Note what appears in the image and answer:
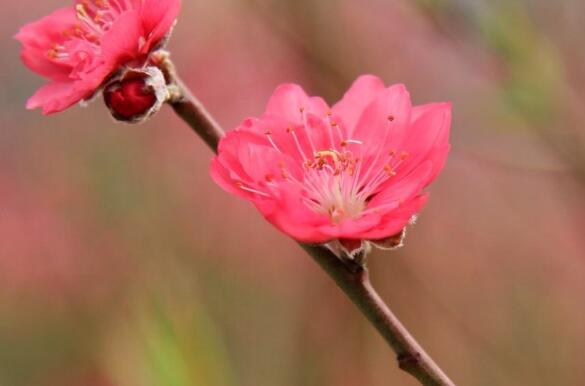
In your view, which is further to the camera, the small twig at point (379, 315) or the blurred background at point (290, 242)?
the blurred background at point (290, 242)

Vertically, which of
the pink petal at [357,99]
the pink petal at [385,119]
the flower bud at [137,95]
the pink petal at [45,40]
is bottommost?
the pink petal at [385,119]

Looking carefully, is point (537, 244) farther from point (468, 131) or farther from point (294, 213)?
point (294, 213)

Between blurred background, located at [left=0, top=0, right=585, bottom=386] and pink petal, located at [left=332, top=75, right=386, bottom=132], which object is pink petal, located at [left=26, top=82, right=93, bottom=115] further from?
blurred background, located at [left=0, top=0, right=585, bottom=386]

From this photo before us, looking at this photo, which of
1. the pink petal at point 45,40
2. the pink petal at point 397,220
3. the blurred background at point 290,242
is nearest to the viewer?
the pink petal at point 397,220

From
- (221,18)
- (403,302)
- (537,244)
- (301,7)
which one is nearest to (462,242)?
(537,244)

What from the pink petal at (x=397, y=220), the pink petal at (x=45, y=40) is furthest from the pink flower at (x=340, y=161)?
the pink petal at (x=45, y=40)

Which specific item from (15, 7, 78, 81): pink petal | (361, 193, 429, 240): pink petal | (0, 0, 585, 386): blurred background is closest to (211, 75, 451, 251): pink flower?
(361, 193, 429, 240): pink petal

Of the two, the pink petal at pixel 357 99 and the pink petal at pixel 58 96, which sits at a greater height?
the pink petal at pixel 58 96

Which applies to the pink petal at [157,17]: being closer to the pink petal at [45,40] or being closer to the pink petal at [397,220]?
the pink petal at [45,40]
